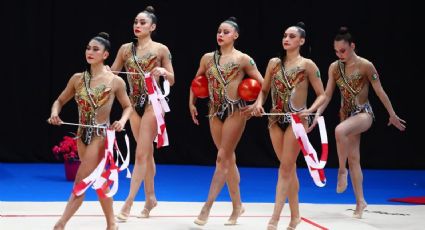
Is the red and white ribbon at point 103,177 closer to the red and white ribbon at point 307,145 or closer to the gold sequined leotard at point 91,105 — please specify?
the gold sequined leotard at point 91,105

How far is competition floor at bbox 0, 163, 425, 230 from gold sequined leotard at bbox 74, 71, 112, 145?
0.98 meters

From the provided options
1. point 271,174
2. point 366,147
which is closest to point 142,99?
point 271,174

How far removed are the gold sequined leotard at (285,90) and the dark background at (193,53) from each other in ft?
16.2

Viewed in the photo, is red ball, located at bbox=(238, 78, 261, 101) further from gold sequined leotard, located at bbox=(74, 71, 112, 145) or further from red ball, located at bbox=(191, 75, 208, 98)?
gold sequined leotard, located at bbox=(74, 71, 112, 145)

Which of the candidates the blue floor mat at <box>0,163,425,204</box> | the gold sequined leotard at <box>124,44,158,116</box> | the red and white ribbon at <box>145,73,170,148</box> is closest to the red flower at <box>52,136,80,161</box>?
the blue floor mat at <box>0,163,425,204</box>

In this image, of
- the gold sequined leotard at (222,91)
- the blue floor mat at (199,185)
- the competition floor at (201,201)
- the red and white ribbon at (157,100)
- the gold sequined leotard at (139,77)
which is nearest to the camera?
the gold sequined leotard at (222,91)

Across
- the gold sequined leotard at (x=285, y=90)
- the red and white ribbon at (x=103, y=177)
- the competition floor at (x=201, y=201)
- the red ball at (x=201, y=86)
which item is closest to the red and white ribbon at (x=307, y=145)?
the gold sequined leotard at (x=285, y=90)

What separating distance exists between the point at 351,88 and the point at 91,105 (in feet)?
8.72

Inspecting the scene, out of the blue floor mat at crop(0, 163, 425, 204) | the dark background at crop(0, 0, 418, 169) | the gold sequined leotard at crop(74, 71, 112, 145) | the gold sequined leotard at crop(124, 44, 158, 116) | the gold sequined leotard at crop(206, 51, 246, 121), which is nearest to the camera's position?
the gold sequined leotard at crop(74, 71, 112, 145)

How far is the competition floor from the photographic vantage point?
21.6 feet

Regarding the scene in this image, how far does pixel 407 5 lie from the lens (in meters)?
11.4

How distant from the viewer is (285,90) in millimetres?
6129

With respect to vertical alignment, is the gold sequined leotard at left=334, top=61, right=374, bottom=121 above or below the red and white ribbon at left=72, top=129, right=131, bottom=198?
above

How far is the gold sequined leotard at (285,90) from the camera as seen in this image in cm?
611
